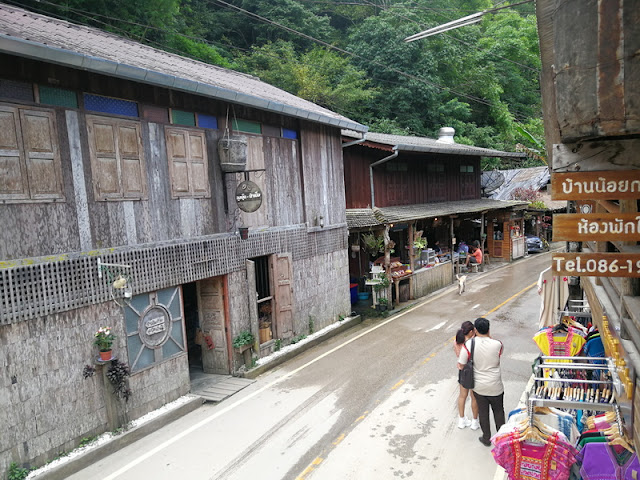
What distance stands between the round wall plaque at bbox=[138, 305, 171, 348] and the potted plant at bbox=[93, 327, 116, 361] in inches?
30.7

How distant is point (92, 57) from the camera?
662 cm

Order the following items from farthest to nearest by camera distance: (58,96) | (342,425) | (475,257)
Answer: (475,257), (342,425), (58,96)

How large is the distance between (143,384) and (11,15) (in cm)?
694

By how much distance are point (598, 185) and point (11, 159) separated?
7.12 m

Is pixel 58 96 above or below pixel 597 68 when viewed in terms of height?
above

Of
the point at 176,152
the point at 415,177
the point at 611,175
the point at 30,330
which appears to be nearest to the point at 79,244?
→ the point at 30,330

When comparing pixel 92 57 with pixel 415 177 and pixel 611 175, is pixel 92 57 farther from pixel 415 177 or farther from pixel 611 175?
pixel 415 177

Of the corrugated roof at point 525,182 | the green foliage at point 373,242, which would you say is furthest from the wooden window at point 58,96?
the corrugated roof at point 525,182

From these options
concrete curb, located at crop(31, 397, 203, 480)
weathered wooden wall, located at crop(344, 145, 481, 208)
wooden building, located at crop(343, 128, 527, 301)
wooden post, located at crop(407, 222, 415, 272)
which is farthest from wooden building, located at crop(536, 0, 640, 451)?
wooden post, located at crop(407, 222, 415, 272)

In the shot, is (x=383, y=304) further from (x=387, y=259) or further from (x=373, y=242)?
(x=373, y=242)

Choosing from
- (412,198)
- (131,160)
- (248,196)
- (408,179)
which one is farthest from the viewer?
(412,198)

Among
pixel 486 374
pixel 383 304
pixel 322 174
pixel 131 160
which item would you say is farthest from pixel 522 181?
pixel 131 160

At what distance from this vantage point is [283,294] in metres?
11.8

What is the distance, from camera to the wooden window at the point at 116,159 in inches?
299
